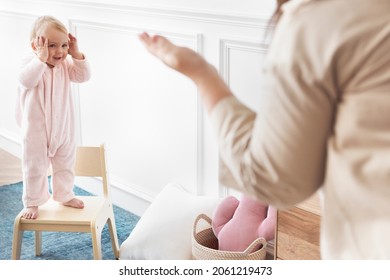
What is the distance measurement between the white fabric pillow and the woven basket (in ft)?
0.28

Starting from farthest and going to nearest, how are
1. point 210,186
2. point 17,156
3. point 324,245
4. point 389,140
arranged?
1. point 17,156
2. point 210,186
3. point 324,245
4. point 389,140

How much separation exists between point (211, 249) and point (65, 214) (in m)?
0.60

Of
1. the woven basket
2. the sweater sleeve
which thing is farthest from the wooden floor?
the sweater sleeve

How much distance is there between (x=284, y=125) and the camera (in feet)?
2.07

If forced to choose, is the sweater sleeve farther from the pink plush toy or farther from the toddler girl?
the toddler girl

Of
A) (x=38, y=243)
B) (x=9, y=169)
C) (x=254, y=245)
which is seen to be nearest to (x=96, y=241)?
(x=38, y=243)

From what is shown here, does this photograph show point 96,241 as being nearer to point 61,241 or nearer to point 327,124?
point 61,241

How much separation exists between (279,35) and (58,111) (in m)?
1.79

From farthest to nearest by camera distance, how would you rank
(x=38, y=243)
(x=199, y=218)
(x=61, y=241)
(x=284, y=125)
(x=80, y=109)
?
(x=80, y=109) < (x=61, y=241) < (x=38, y=243) < (x=199, y=218) < (x=284, y=125)

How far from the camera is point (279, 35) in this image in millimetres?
634

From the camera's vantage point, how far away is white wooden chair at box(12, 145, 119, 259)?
7.52 feet

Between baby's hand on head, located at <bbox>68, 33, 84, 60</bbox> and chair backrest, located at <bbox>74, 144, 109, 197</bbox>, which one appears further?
chair backrest, located at <bbox>74, 144, 109, 197</bbox>
